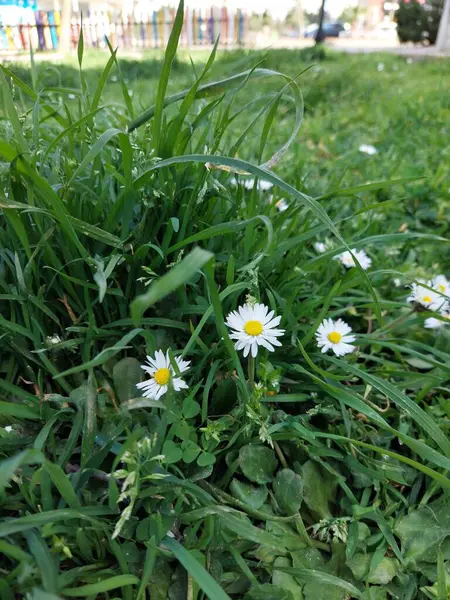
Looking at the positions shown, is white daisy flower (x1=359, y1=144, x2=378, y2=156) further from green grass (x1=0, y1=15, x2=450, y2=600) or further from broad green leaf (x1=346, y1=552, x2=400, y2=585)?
broad green leaf (x1=346, y1=552, x2=400, y2=585)

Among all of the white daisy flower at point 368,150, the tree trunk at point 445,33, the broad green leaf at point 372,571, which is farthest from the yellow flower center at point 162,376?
the tree trunk at point 445,33

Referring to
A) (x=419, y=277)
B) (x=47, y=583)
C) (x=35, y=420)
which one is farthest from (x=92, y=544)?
(x=419, y=277)

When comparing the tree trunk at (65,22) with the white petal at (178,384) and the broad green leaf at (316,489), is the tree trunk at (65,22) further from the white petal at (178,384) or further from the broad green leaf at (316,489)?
the broad green leaf at (316,489)

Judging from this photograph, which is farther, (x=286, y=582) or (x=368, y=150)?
(x=368, y=150)

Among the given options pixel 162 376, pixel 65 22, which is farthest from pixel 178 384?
pixel 65 22

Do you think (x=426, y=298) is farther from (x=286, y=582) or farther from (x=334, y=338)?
(x=286, y=582)

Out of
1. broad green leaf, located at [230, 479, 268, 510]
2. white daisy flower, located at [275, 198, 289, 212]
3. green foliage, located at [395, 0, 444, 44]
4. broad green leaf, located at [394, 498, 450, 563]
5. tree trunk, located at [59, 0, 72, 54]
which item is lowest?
broad green leaf, located at [394, 498, 450, 563]

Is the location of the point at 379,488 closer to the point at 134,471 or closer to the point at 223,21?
the point at 134,471

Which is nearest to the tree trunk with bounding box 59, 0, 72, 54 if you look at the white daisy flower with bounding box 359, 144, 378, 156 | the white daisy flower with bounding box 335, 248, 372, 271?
the white daisy flower with bounding box 359, 144, 378, 156
